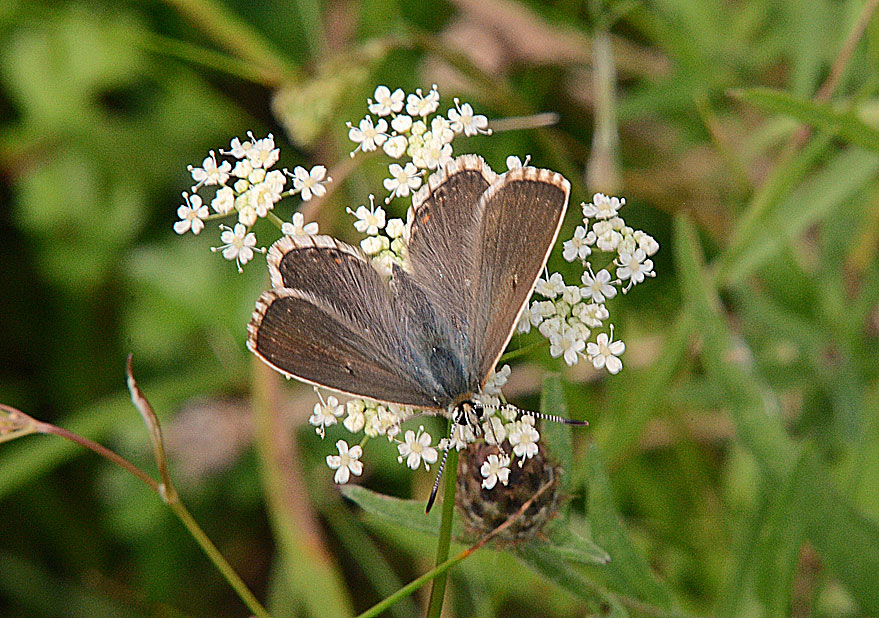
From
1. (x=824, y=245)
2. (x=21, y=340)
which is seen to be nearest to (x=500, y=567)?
(x=824, y=245)

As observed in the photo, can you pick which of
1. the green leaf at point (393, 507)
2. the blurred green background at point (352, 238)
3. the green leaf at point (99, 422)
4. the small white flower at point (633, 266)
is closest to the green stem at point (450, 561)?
the green leaf at point (393, 507)

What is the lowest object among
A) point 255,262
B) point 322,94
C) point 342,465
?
point 342,465

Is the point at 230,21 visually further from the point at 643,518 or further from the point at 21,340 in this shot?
the point at 643,518

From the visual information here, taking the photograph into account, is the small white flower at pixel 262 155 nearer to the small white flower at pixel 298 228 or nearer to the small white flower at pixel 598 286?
the small white flower at pixel 298 228

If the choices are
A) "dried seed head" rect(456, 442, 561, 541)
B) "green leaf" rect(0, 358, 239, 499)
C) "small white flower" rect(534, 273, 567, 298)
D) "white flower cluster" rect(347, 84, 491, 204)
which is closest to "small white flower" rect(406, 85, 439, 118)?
"white flower cluster" rect(347, 84, 491, 204)

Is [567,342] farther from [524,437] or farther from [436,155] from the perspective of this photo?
[436,155]

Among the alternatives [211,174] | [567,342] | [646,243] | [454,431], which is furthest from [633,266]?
[211,174]

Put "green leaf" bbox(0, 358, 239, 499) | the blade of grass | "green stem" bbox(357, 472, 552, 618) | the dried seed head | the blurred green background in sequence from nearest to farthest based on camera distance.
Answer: "green stem" bbox(357, 472, 552, 618), the dried seed head, the blade of grass, the blurred green background, "green leaf" bbox(0, 358, 239, 499)

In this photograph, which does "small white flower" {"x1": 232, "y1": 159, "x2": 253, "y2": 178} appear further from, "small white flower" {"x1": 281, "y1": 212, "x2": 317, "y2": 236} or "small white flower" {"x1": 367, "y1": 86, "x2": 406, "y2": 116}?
"small white flower" {"x1": 367, "y1": 86, "x2": 406, "y2": 116}
